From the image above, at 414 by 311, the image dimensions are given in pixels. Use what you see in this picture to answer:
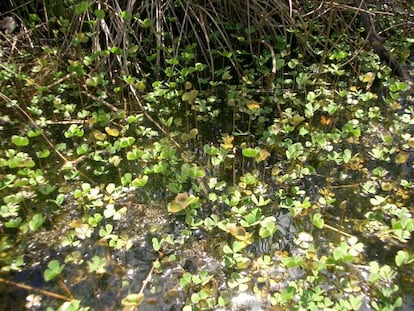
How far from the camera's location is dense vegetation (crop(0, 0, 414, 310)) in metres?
1.40

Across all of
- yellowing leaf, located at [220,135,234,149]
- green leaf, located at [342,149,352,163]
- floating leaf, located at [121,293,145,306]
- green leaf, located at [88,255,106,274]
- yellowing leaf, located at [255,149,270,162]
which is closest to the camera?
floating leaf, located at [121,293,145,306]

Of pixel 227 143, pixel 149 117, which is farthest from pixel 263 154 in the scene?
pixel 149 117

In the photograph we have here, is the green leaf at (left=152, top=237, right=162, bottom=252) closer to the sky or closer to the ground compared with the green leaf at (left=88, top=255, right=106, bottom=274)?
closer to the ground

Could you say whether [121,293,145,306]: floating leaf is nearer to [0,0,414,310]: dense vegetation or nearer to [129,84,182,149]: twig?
[0,0,414,310]: dense vegetation

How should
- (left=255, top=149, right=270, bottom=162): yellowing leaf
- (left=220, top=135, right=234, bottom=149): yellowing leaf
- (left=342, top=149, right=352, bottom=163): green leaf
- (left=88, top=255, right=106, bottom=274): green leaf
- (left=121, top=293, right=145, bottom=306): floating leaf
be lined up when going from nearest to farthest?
(left=121, top=293, right=145, bottom=306): floating leaf
(left=88, top=255, right=106, bottom=274): green leaf
(left=255, top=149, right=270, bottom=162): yellowing leaf
(left=342, top=149, right=352, bottom=163): green leaf
(left=220, top=135, right=234, bottom=149): yellowing leaf

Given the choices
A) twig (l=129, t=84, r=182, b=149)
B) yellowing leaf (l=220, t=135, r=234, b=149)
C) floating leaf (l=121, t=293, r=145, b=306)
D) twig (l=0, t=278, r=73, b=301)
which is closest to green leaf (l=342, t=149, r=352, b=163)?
yellowing leaf (l=220, t=135, r=234, b=149)

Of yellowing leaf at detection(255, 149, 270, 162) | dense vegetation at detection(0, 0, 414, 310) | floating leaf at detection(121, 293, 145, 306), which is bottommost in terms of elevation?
dense vegetation at detection(0, 0, 414, 310)

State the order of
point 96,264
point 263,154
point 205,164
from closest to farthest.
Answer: point 96,264 → point 263,154 → point 205,164

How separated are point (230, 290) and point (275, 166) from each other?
0.63 m

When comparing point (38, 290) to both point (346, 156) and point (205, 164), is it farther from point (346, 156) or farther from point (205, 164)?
point (346, 156)

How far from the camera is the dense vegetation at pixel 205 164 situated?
1.40m

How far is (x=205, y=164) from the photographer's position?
1.89 metres

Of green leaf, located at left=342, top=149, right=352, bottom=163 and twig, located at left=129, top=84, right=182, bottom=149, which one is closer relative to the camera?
green leaf, located at left=342, top=149, right=352, bottom=163

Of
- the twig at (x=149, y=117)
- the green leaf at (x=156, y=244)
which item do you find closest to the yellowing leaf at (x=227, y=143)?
the twig at (x=149, y=117)
